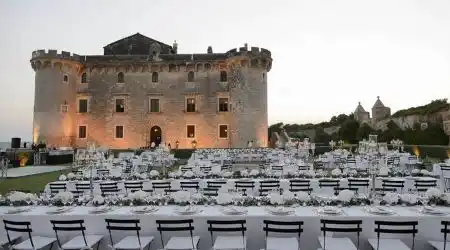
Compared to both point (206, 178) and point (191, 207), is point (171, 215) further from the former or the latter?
point (206, 178)

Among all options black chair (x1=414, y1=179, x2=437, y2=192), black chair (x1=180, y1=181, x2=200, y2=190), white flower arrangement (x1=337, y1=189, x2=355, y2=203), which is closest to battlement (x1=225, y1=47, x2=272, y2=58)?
black chair (x1=180, y1=181, x2=200, y2=190)

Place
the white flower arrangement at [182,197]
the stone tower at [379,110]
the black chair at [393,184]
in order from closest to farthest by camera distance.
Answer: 1. the white flower arrangement at [182,197]
2. the black chair at [393,184]
3. the stone tower at [379,110]

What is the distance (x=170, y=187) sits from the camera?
33.5ft

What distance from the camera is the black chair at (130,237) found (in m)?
5.82

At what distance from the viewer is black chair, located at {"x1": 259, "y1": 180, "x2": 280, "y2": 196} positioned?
9906 mm

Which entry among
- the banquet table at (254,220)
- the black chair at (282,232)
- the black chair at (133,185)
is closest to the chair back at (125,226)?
the banquet table at (254,220)

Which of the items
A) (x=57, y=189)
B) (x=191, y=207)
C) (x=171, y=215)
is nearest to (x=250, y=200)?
(x=191, y=207)

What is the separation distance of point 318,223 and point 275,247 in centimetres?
102

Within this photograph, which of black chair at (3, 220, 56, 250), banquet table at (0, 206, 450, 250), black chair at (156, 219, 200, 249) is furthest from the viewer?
banquet table at (0, 206, 450, 250)

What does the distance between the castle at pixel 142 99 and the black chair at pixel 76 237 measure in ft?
95.9

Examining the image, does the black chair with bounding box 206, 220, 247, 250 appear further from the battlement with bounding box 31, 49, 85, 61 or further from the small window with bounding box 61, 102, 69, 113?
the battlement with bounding box 31, 49, 85, 61

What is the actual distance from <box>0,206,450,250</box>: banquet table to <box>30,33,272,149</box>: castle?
28.8 m

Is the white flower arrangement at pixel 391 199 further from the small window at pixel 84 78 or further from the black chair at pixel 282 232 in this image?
the small window at pixel 84 78

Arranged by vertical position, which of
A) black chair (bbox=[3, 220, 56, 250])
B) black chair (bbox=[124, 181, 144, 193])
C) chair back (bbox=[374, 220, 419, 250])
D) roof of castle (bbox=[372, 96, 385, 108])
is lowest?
black chair (bbox=[3, 220, 56, 250])
